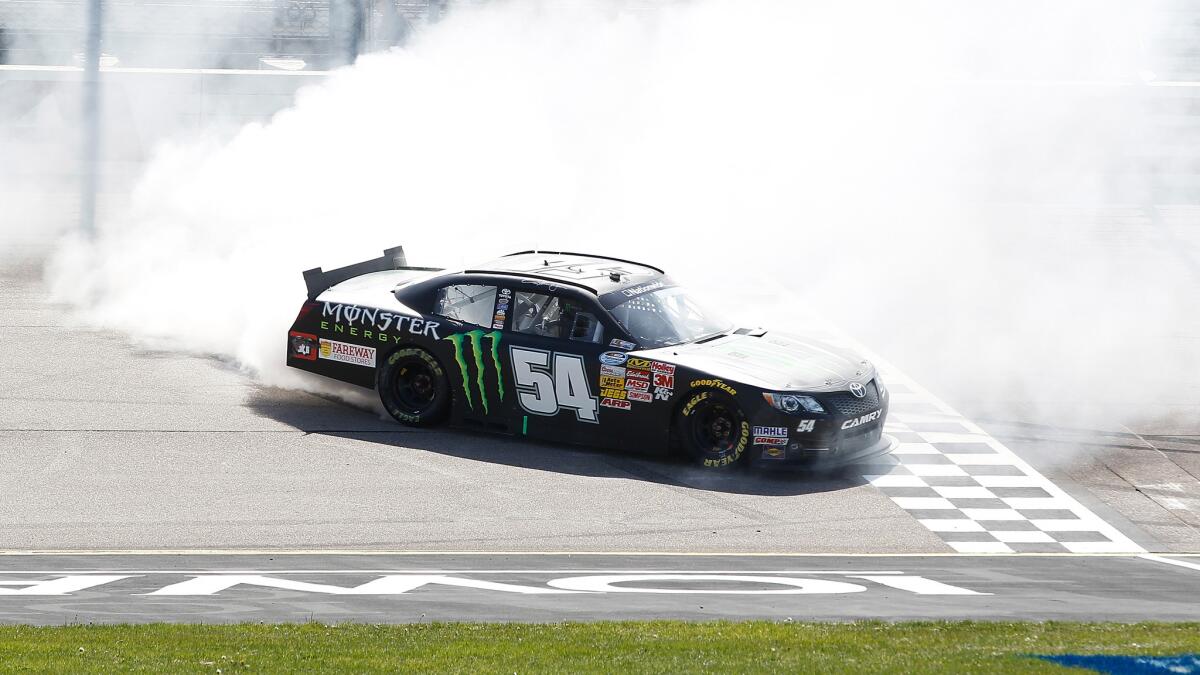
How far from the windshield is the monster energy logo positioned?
3.06 ft

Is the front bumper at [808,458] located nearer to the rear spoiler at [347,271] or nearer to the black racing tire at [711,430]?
the black racing tire at [711,430]

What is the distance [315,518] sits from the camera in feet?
30.7

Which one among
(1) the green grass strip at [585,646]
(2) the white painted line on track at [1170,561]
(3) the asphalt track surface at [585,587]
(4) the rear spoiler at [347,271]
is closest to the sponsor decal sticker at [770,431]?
(3) the asphalt track surface at [585,587]

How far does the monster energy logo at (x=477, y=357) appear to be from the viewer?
11.1m

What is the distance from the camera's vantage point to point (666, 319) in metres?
11.1

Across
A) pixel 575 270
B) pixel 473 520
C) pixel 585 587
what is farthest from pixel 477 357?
pixel 585 587

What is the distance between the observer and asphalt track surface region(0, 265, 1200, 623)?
25.0ft

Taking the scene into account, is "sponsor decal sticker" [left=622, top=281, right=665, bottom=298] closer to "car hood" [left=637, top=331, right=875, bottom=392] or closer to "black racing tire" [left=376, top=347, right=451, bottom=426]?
"car hood" [left=637, top=331, right=875, bottom=392]

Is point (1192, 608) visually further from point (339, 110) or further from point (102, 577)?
point (339, 110)

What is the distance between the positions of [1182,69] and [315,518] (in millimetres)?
19758

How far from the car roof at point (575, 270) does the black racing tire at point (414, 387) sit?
0.77 metres

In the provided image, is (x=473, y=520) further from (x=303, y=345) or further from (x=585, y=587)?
(x=303, y=345)

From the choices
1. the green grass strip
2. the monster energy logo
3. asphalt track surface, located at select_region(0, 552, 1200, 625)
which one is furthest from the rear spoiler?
the green grass strip

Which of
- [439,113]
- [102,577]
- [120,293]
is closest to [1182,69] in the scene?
[439,113]
